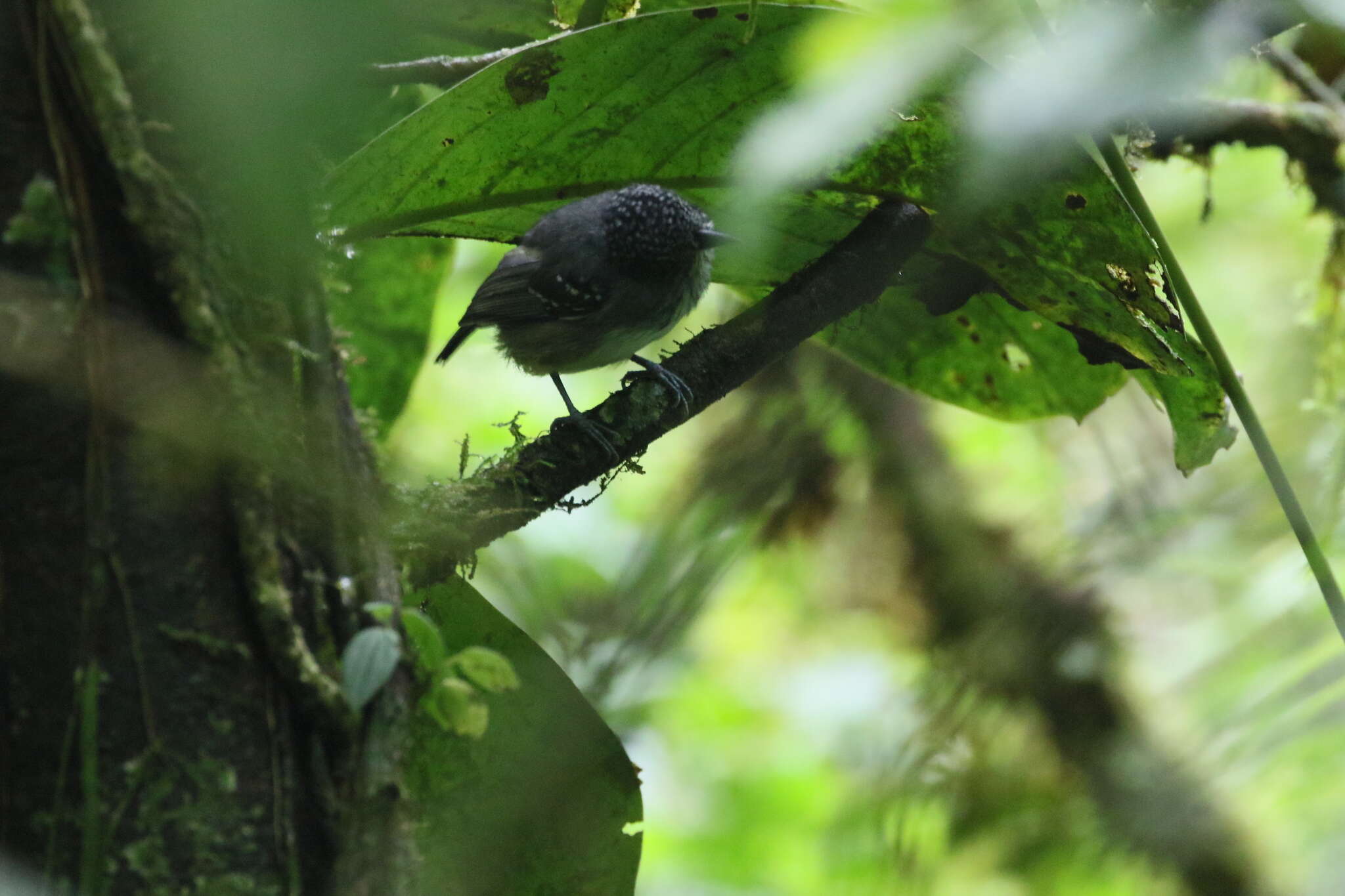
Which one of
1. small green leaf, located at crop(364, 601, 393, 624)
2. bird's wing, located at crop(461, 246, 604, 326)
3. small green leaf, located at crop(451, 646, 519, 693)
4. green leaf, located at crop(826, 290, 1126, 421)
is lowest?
small green leaf, located at crop(451, 646, 519, 693)

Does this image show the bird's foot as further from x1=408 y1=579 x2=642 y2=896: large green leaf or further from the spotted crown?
the spotted crown

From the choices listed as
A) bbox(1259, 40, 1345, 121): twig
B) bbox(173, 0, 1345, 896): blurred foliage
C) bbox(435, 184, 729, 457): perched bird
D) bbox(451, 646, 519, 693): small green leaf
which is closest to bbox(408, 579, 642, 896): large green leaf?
bbox(173, 0, 1345, 896): blurred foliage

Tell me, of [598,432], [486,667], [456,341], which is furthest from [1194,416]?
[456,341]

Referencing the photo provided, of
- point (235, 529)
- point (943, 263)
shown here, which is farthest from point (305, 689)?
point (943, 263)

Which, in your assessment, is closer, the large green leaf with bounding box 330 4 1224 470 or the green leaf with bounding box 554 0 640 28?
the large green leaf with bounding box 330 4 1224 470

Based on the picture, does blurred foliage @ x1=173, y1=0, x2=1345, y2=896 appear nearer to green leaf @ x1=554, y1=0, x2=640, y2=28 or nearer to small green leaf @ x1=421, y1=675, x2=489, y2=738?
green leaf @ x1=554, y1=0, x2=640, y2=28

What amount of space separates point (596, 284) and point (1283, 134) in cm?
182

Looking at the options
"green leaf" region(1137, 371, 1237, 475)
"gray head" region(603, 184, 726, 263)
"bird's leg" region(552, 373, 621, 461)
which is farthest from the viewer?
"gray head" region(603, 184, 726, 263)

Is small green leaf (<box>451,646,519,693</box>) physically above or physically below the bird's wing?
below

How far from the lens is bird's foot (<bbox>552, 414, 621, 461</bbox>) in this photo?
1.67 meters

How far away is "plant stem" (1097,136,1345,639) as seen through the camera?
1582mm

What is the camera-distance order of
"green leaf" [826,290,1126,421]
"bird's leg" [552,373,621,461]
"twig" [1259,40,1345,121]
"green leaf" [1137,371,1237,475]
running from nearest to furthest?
"bird's leg" [552,373,621,461]
"green leaf" [1137,371,1237,475]
"green leaf" [826,290,1126,421]
"twig" [1259,40,1345,121]

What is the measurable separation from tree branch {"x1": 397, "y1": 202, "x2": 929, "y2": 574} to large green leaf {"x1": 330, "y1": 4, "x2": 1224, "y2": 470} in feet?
0.28

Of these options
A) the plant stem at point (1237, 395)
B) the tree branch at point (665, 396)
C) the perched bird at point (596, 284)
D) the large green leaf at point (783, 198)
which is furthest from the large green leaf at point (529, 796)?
the perched bird at point (596, 284)
